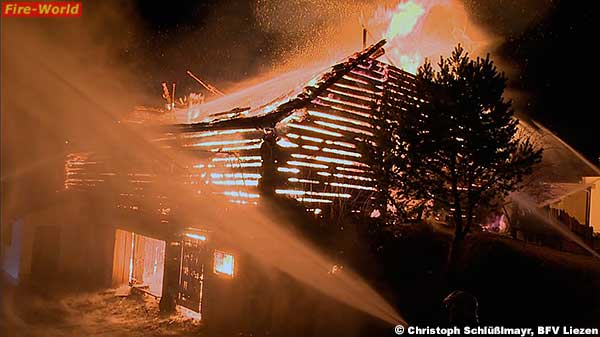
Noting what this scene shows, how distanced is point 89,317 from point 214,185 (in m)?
6.33

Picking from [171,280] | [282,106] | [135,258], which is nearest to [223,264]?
[171,280]

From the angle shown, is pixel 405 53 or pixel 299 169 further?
pixel 405 53

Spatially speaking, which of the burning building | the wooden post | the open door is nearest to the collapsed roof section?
the burning building

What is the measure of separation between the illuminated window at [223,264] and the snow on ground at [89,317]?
194cm

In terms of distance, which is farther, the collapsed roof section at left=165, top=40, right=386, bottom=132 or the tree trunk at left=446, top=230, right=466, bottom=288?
the tree trunk at left=446, top=230, right=466, bottom=288

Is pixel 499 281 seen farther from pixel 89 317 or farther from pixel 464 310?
pixel 89 317

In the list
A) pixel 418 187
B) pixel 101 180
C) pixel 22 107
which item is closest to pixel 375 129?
pixel 418 187

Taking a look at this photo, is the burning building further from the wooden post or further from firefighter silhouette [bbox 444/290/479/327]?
A: firefighter silhouette [bbox 444/290/479/327]

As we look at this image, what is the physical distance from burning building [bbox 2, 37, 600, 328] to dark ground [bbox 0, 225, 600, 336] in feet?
6.17

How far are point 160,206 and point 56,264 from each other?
8.75 metres

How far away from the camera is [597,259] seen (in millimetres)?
17281

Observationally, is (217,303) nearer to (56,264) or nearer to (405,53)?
(56,264)

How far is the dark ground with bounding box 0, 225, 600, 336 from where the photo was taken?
12023mm

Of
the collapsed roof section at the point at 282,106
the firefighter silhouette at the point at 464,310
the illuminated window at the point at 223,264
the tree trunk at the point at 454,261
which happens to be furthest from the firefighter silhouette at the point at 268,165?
the firefighter silhouette at the point at 464,310
